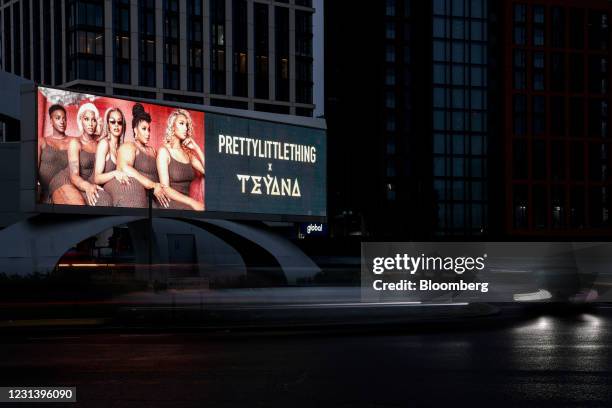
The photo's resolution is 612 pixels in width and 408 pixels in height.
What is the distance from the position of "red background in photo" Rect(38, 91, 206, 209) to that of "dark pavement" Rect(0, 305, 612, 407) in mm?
17063

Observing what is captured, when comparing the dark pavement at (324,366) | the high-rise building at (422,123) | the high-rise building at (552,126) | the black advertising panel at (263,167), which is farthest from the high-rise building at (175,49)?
the dark pavement at (324,366)

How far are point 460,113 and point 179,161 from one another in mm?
68827

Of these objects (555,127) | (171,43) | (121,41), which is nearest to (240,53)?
(171,43)

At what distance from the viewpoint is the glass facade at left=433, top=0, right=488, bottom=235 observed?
328 ft

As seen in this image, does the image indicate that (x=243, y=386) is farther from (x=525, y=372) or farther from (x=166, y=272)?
(x=166, y=272)

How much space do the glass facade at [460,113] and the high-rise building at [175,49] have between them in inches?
711

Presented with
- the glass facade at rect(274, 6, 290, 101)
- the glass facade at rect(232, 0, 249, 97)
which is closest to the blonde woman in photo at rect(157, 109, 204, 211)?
the glass facade at rect(232, 0, 249, 97)

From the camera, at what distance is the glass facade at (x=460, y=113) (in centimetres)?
10006

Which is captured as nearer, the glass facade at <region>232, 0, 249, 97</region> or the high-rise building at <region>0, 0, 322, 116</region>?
the high-rise building at <region>0, 0, 322, 116</region>

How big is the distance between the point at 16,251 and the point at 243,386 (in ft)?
79.8

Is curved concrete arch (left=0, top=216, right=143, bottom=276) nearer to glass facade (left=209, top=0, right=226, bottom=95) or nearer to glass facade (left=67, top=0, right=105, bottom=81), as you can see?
glass facade (left=67, top=0, right=105, bottom=81)

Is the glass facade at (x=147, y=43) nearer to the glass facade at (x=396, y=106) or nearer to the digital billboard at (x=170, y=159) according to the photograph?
the glass facade at (x=396, y=106)

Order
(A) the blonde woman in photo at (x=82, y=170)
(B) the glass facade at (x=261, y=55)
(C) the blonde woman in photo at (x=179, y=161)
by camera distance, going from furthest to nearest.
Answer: (B) the glass facade at (x=261, y=55) < (C) the blonde woman in photo at (x=179, y=161) < (A) the blonde woman in photo at (x=82, y=170)

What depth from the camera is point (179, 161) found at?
3831cm
